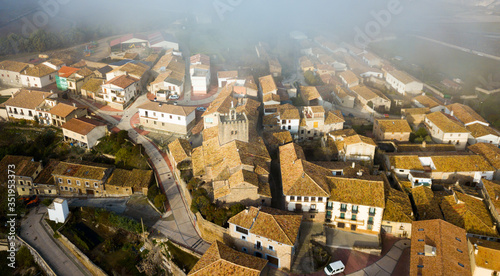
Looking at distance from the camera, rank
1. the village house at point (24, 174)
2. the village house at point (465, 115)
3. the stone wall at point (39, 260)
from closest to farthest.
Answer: the stone wall at point (39, 260) → the village house at point (24, 174) → the village house at point (465, 115)

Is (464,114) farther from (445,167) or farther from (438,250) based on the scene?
(438,250)

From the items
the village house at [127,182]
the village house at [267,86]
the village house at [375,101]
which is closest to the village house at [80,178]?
the village house at [127,182]

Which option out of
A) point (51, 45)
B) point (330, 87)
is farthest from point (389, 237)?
point (51, 45)

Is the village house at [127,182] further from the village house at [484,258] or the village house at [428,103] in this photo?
the village house at [428,103]

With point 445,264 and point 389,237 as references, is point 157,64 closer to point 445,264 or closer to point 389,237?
point 389,237

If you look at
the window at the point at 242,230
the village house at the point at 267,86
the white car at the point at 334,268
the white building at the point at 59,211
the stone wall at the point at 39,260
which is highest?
the village house at the point at 267,86

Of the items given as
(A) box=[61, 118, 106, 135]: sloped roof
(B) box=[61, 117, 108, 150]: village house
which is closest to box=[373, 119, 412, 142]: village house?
(B) box=[61, 117, 108, 150]: village house

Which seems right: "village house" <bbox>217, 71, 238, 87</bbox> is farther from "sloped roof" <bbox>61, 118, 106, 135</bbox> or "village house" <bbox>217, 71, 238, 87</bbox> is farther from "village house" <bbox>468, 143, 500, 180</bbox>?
"village house" <bbox>468, 143, 500, 180</bbox>
